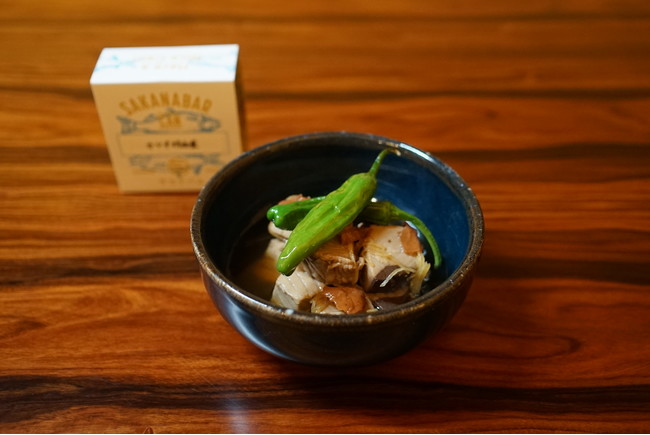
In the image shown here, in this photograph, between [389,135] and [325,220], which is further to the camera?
[389,135]

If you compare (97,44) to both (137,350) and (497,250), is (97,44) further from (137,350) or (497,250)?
(497,250)

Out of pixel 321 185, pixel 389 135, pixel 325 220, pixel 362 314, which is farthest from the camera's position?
pixel 389 135

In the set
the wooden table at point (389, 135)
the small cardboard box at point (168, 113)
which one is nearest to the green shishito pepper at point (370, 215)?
the wooden table at point (389, 135)

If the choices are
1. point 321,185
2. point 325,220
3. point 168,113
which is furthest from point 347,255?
point 168,113

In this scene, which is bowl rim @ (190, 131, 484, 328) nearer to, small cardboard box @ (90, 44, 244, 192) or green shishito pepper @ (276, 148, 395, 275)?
green shishito pepper @ (276, 148, 395, 275)

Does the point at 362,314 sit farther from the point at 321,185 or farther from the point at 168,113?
the point at 168,113

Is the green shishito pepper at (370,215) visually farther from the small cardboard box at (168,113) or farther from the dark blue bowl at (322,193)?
the small cardboard box at (168,113)
